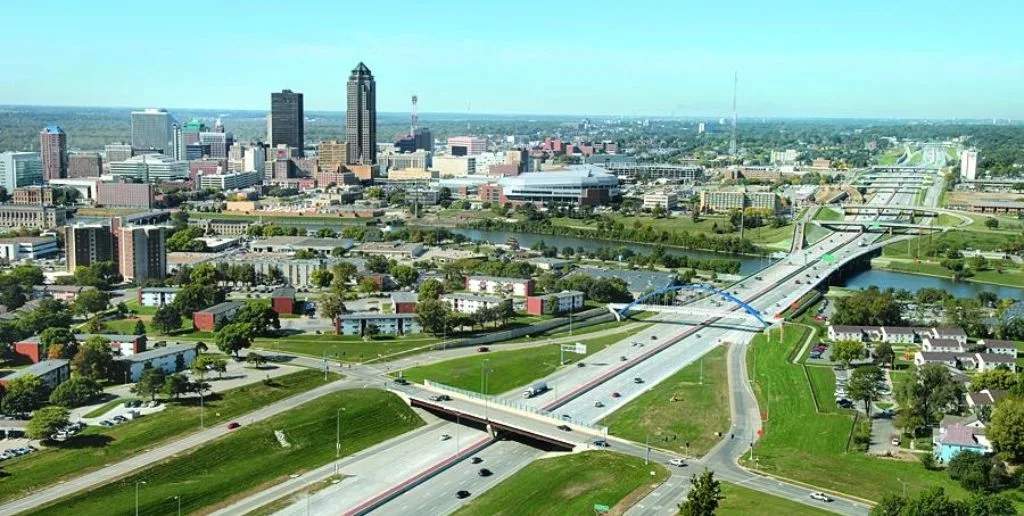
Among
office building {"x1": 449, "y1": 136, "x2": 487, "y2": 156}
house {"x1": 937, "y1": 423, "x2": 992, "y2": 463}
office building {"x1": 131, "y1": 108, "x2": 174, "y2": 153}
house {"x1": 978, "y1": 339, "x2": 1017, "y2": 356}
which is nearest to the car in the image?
house {"x1": 937, "y1": 423, "x2": 992, "y2": 463}

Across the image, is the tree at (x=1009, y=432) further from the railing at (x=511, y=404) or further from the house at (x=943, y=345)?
the house at (x=943, y=345)

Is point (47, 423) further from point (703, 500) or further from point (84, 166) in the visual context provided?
point (84, 166)


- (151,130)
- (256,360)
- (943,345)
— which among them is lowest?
(256,360)

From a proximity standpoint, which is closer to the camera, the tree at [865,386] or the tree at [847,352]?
the tree at [865,386]

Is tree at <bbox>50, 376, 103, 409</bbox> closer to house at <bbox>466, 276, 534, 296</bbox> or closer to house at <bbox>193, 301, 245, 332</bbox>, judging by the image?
house at <bbox>193, 301, 245, 332</bbox>

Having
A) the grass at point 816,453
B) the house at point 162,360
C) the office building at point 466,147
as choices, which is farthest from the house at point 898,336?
the office building at point 466,147

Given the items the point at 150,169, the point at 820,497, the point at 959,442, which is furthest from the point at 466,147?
the point at 820,497
